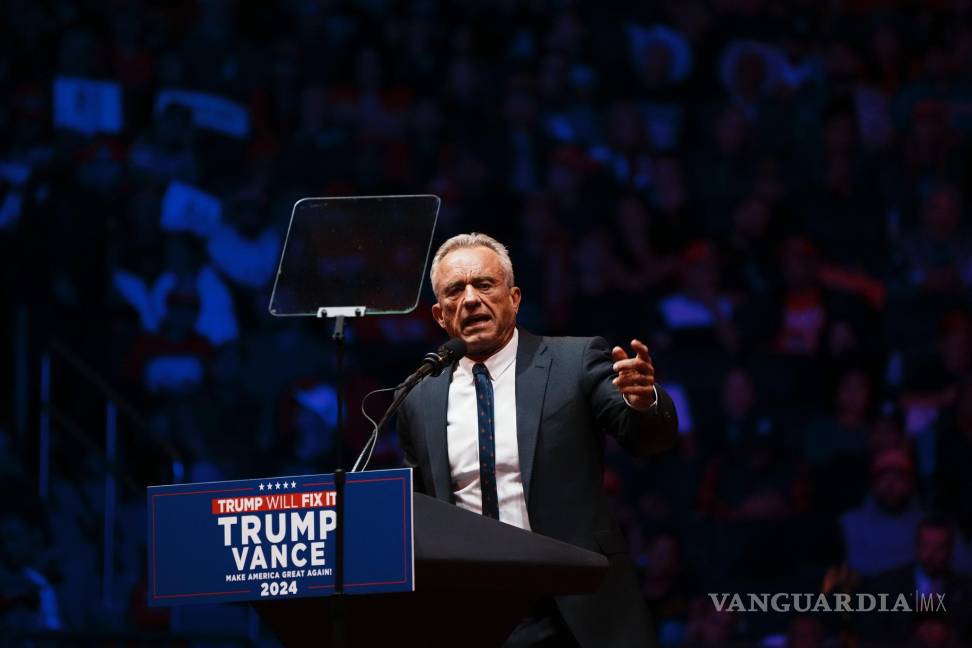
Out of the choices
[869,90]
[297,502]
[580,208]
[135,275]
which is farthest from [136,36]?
[297,502]

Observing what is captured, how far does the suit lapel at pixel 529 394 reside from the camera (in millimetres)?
2564

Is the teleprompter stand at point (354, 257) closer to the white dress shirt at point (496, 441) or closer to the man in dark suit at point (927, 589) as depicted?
the white dress shirt at point (496, 441)

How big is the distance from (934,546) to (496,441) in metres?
2.41

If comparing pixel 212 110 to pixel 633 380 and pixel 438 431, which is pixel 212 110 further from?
pixel 633 380

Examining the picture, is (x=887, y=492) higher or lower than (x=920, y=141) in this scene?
lower

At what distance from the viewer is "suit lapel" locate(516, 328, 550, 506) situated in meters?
2.56

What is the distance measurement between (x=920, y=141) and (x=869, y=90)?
354 mm

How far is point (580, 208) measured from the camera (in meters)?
5.81

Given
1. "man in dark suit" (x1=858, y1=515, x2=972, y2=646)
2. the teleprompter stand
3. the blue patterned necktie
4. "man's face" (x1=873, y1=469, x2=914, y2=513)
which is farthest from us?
"man's face" (x1=873, y1=469, x2=914, y2=513)

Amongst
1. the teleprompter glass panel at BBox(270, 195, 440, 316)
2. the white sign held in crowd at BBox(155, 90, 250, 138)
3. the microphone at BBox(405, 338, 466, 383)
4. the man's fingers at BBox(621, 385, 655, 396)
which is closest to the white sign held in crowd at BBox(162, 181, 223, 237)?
the white sign held in crowd at BBox(155, 90, 250, 138)

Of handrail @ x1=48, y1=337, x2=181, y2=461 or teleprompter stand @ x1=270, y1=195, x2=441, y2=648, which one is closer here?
teleprompter stand @ x1=270, y1=195, x2=441, y2=648

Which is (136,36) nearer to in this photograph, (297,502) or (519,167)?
(519,167)

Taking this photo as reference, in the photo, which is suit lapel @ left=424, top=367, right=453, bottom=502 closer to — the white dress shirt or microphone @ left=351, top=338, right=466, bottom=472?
the white dress shirt

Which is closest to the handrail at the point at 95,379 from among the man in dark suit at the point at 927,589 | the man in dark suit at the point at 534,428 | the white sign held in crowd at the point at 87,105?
the white sign held in crowd at the point at 87,105
